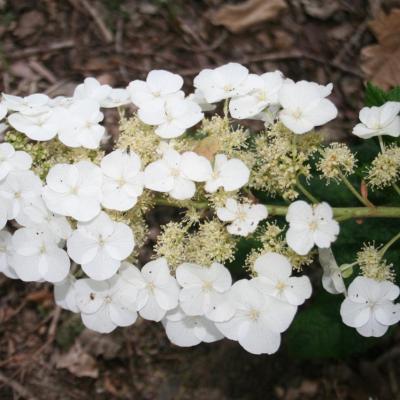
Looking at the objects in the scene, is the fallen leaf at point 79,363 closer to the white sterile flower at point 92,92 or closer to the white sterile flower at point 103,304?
the white sterile flower at point 103,304

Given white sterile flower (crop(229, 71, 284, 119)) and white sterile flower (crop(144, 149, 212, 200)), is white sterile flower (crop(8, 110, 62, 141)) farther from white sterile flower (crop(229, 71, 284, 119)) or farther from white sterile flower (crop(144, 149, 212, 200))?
white sterile flower (crop(229, 71, 284, 119))

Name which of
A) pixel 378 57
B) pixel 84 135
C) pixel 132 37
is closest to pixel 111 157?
pixel 84 135

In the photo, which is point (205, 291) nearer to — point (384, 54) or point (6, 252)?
point (6, 252)

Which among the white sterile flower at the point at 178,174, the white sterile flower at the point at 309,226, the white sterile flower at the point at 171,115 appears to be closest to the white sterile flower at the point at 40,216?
the white sterile flower at the point at 178,174

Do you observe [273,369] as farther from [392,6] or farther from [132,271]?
[392,6]

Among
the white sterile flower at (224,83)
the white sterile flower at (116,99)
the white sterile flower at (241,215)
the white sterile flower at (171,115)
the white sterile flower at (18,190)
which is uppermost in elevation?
the white sterile flower at (224,83)

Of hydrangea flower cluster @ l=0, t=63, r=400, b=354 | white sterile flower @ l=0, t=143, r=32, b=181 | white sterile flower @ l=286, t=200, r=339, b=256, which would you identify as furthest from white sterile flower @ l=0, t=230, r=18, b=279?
white sterile flower @ l=286, t=200, r=339, b=256
